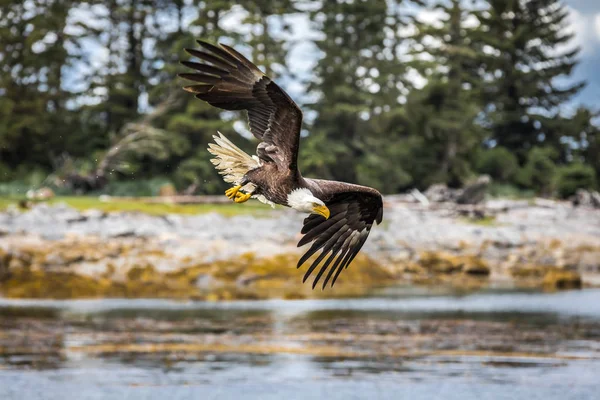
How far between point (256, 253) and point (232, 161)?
64.8 feet

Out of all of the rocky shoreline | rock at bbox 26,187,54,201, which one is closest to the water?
the rocky shoreline

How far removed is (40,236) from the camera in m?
27.8

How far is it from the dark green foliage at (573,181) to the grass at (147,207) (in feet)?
41.3

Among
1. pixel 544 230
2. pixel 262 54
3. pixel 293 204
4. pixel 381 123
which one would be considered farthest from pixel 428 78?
pixel 293 204

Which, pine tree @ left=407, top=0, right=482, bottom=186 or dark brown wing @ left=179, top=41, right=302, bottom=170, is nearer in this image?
dark brown wing @ left=179, top=41, right=302, bottom=170

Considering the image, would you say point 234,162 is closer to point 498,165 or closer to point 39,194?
point 39,194

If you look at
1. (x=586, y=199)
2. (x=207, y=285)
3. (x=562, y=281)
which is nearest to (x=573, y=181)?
(x=586, y=199)

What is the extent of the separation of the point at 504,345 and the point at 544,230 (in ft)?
48.4

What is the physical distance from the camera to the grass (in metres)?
30.1

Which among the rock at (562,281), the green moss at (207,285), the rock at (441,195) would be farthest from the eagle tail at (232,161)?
the rock at (441,195)

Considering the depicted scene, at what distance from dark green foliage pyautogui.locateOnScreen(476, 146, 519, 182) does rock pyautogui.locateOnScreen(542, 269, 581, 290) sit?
14.6 metres

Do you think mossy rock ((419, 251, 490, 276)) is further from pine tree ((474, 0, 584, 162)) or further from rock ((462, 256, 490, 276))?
pine tree ((474, 0, 584, 162))

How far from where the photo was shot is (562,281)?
1204 inches

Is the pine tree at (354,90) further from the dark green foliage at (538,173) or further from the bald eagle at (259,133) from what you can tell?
the bald eagle at (259,133)
